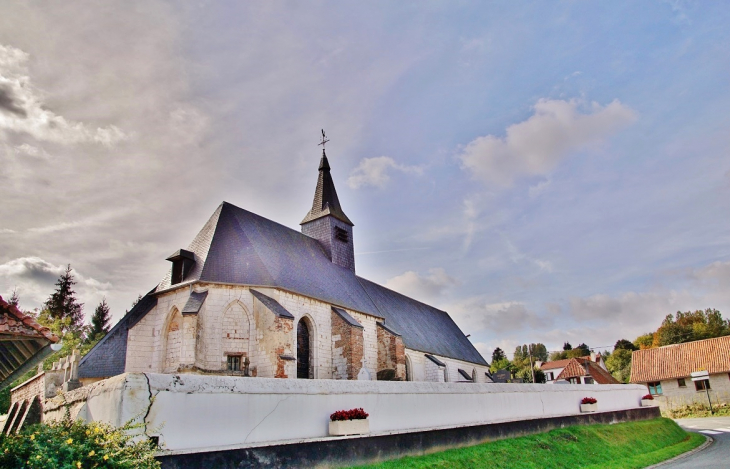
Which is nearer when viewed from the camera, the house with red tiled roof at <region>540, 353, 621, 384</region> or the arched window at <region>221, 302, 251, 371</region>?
the arched window at <region>221, 302, 251, 371</region>

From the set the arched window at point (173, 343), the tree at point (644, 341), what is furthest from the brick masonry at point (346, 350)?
the tree at point (644, 341)

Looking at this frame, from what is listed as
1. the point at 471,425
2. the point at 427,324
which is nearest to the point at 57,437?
the point at 471,425

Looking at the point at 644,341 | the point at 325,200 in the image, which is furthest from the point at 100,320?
the point at 644,341

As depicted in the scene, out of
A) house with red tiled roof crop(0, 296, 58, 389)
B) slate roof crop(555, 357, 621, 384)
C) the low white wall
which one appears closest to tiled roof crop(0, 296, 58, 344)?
house with red tiled roof crop(0, 296, 58, 389)

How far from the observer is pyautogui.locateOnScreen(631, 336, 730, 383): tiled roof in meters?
34.4

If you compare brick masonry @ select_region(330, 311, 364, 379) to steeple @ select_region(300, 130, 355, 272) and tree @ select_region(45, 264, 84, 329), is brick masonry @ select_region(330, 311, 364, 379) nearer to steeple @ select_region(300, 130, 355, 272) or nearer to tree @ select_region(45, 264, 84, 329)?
steeple @ select_region(300, 130, 355, 272)

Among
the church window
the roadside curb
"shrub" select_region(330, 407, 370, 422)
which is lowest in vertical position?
the roadside curb

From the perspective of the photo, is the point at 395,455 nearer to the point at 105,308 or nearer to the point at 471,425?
the point at 471,425

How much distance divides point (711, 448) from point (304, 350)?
597 inches

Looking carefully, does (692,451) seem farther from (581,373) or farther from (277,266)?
(581,373)

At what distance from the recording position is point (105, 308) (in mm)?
55250

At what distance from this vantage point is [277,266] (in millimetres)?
20469

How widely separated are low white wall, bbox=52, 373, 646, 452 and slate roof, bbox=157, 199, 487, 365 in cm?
903

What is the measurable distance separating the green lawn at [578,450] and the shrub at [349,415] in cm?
88
